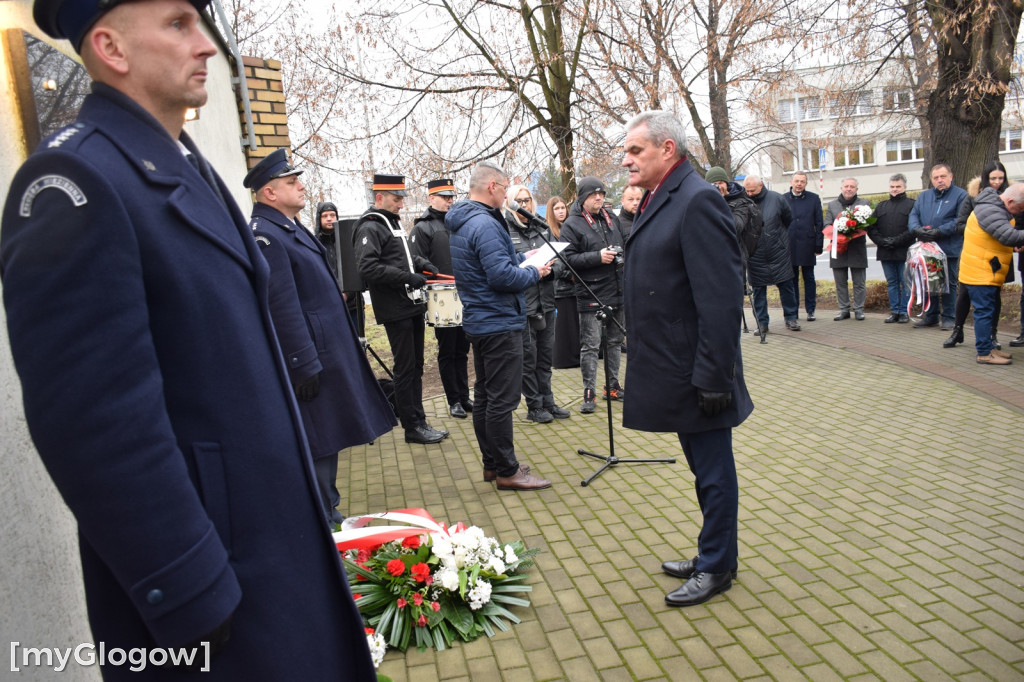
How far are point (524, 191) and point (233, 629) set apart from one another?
642 cm

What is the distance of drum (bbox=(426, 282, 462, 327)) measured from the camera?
6.61m

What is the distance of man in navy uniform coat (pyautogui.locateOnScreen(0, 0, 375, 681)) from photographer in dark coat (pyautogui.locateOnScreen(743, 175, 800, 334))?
989 centimetres

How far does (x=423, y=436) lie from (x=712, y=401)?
3.74 meters

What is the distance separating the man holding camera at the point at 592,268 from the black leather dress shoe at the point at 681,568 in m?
3.27

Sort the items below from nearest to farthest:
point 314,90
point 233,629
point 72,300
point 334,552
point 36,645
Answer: point 72,300 < point 233,629 < point 334,552 < point 36,645 < point 314,90

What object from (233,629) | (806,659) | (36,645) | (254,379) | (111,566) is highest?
(254,379)

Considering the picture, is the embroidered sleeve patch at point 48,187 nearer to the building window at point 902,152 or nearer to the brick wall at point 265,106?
the brick wall at point 265,106

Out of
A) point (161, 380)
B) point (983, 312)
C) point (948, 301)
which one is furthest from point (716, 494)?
point (948, 301)

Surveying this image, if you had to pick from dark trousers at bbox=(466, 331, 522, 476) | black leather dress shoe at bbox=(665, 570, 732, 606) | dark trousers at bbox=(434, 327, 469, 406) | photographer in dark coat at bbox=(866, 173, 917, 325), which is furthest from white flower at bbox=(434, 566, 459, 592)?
photographer in dark coat at bbox=(866, 173, 917, 325)

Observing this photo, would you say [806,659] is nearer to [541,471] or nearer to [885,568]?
[885,568]

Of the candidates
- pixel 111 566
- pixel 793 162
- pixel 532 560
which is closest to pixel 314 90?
pixel 532 560

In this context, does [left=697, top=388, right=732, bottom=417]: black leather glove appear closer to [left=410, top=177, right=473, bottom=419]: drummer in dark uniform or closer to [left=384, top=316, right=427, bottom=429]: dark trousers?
[left=384, top=316, right=427, bottom=429]: dark trousers

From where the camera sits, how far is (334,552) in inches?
67.4

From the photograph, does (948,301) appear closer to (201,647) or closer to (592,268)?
(592,268)
